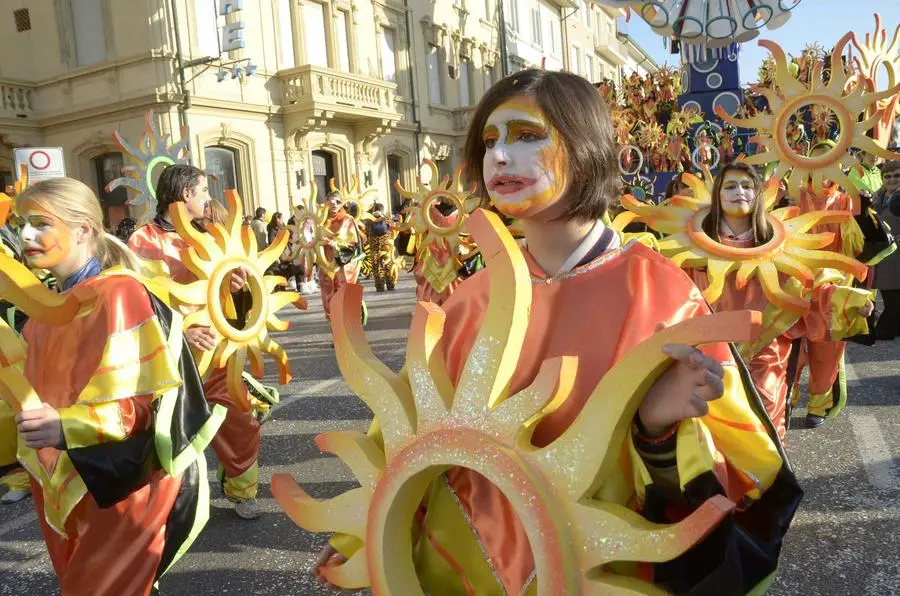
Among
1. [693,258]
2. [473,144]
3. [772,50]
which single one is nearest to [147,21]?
[772,50]

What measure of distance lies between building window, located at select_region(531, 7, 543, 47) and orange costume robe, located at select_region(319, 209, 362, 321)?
25.7 metres

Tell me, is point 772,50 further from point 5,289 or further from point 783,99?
point 5,289

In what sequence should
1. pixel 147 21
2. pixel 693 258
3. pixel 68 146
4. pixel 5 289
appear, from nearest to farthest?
pixel 5 289 → pixel 693 258 → pixel 147 21 → pixel 68 146

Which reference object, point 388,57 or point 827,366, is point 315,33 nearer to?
point 388,57

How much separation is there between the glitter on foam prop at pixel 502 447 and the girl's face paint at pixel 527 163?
15 centimetres

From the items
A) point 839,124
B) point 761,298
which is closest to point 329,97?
point 839,124

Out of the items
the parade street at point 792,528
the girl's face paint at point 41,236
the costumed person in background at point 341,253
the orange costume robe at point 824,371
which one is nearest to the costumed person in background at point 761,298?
the parade street at point 792,528

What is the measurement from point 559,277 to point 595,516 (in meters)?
0.51

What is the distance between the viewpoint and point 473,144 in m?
1.63

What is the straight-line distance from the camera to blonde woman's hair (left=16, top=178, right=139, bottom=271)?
7.25 ft

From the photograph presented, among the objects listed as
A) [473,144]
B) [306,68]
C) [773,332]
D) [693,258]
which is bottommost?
[773,332]

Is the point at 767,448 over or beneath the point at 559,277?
beneath

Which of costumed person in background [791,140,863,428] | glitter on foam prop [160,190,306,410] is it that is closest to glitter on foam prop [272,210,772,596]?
glitter on foam prop [160,190,306,410]

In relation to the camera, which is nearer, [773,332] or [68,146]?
[773,332]
